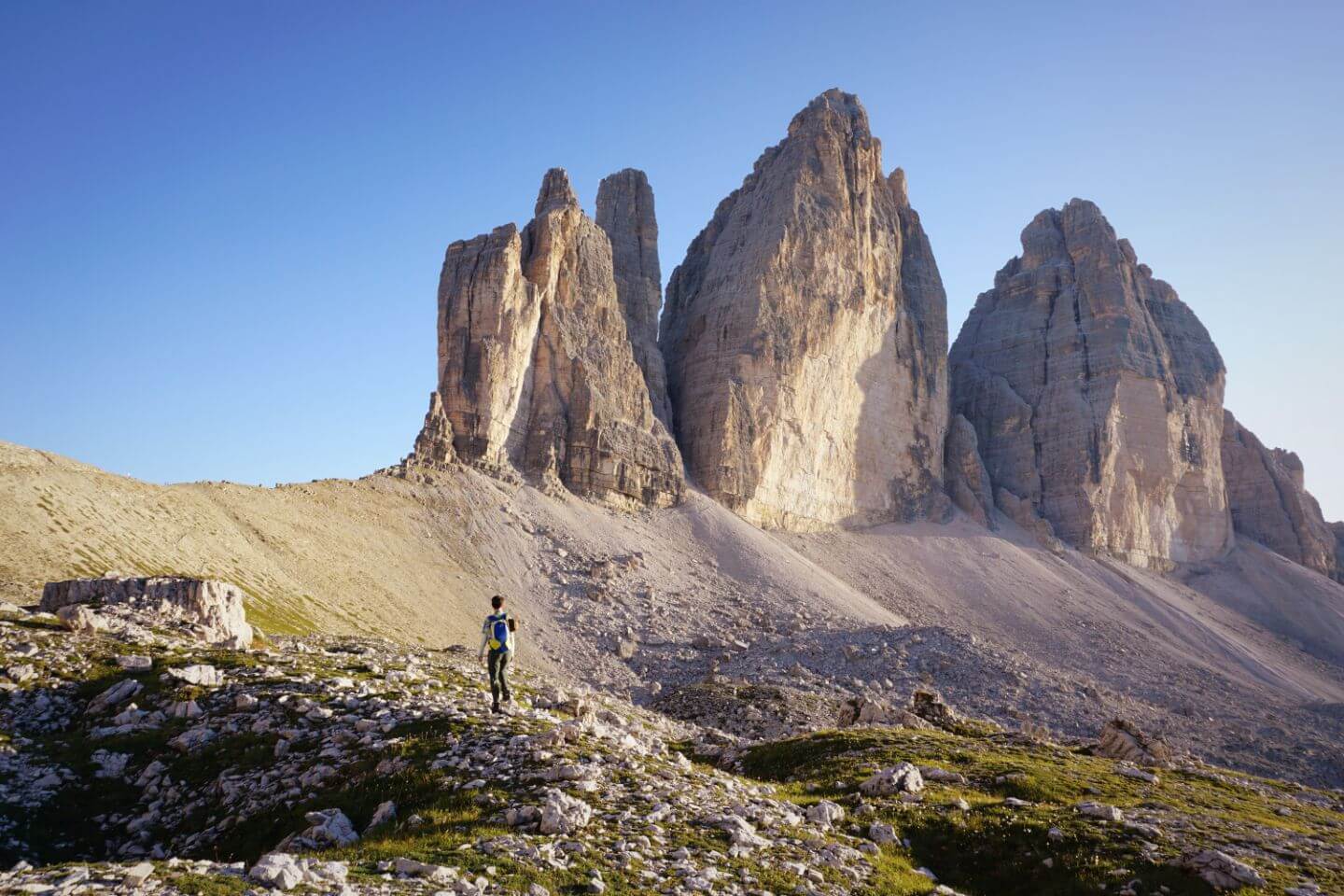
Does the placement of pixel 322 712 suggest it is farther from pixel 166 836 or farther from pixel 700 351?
pixel 700 351

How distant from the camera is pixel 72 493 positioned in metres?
44.1

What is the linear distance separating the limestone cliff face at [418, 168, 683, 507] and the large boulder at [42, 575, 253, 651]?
154 ft

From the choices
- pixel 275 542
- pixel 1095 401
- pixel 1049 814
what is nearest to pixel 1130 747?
pixel 1049 814

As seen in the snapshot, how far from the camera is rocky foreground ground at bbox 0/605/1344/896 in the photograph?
1162 cm

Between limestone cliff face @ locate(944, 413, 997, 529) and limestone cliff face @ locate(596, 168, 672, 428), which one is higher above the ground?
limestone cliff face @ locate(596, 168, 672, 428)

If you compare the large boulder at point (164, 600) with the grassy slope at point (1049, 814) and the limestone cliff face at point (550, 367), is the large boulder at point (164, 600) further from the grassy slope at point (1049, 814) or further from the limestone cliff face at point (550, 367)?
the limestone cliff face at point (550, 367)

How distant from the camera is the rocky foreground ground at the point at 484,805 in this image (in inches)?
457

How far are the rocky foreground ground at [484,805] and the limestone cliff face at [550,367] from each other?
55831mm

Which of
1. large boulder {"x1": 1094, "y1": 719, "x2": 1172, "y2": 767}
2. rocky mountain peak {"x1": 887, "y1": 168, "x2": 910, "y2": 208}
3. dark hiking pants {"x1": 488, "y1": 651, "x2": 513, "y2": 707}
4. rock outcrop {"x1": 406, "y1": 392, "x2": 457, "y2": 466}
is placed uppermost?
rocky mountain peak {"x1": 887, "y1": 168, "x2": 910, "y2": 208}

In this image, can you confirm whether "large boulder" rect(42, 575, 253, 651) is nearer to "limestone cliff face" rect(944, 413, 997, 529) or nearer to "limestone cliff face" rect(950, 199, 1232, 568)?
"limestone cliff face" rect(944, 413, 997, 529)

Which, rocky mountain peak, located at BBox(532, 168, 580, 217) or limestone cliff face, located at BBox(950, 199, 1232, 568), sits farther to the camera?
limestone cliff face, located at BBox(950, 199, 1232, 568)

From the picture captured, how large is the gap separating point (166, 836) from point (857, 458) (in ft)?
324

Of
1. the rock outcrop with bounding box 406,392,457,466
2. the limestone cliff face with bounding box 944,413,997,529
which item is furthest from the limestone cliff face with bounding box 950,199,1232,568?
the rock outcrop with bounding box 406,392,457,466

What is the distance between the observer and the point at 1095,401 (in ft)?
408
